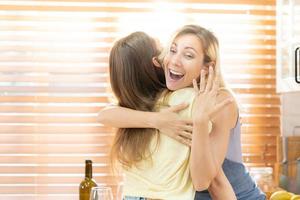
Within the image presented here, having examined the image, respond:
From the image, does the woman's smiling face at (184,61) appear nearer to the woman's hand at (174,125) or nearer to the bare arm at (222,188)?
the woman's hand at (174,125)

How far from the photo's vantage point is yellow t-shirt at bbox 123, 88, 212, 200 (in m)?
1.57

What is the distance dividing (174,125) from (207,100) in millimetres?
147

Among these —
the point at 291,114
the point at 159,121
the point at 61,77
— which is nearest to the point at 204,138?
the point at 159,121

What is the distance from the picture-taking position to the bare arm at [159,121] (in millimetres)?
1583

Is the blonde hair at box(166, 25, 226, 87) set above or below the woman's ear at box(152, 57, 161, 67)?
above

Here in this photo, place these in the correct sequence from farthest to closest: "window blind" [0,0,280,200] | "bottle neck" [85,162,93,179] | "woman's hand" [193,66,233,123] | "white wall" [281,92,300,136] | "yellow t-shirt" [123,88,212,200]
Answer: "window blind" [0,0,280,200]
"white wall" [281,92,300,136]
"bottle neck" [85,162,93,179]
"yellow t-shirt" [123,88,212,200]
"woman's hand" [193,66,233,123]

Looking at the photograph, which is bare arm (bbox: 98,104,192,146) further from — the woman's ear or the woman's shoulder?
the woman's ear

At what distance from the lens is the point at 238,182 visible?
1780mm

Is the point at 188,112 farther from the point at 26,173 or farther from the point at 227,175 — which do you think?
the point at 26,173

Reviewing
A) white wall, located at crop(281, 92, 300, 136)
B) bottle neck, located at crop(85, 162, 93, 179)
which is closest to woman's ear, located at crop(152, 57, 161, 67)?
bottle neck, located at crop(85, 162, 93, 179)

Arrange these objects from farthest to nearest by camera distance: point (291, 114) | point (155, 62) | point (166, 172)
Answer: point (291, 114), point (155, 62), point (166, 172)

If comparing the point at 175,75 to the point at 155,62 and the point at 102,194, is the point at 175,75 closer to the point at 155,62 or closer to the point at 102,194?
the point at 155,62

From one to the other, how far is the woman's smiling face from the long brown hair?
12 centimetres

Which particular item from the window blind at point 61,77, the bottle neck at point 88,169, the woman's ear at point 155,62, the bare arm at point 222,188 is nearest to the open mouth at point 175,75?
the woman's ear at point 155,62
